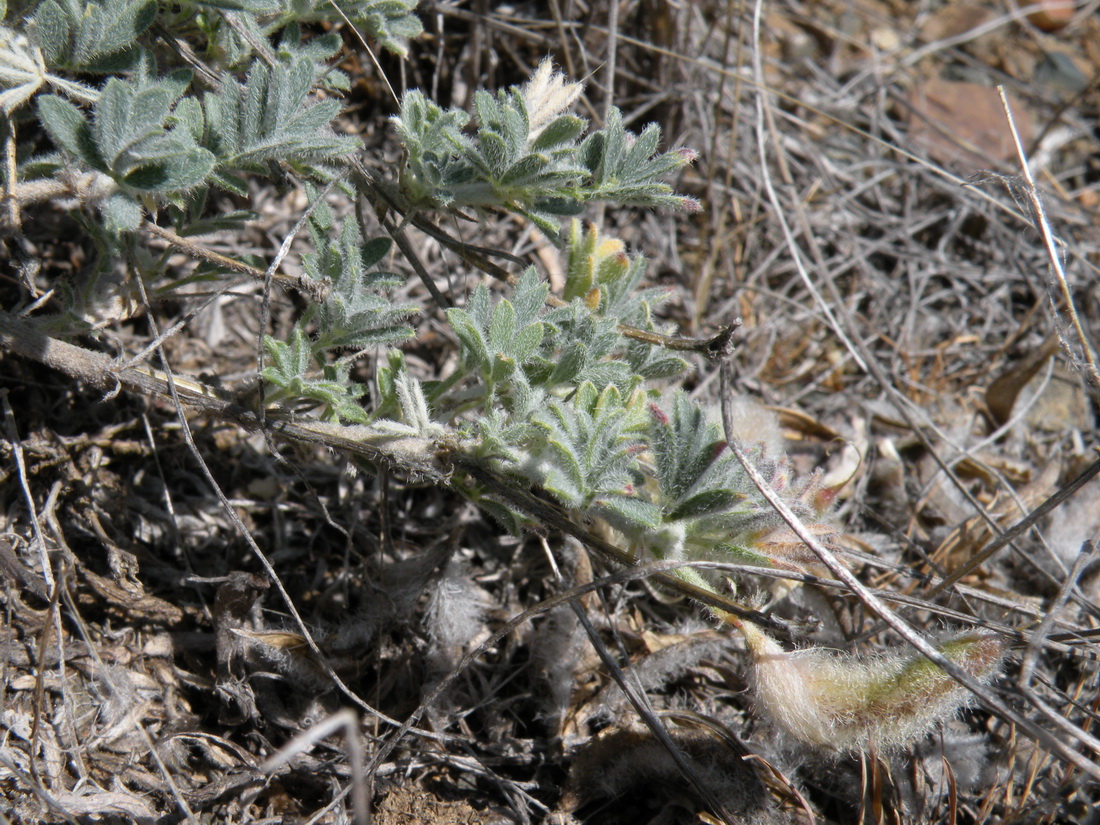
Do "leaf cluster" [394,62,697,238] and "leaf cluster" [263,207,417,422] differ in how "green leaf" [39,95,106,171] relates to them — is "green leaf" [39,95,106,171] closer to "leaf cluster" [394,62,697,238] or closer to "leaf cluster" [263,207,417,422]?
"leaf cluster" [263,207,417,422]

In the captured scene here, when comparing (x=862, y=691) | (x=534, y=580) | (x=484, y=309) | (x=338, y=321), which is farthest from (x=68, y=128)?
(x=862, y=691)

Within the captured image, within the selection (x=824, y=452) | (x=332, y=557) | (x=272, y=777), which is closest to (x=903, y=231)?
(x=824, y=452)

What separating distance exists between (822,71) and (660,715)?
3319 millimetres

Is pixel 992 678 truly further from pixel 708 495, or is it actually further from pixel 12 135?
pixel 12 135

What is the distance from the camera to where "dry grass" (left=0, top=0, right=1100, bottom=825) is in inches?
78.6

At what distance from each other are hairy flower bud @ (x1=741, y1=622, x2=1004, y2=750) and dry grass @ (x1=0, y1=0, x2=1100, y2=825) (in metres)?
0.10

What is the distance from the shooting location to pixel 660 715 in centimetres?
215

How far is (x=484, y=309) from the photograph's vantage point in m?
1.85

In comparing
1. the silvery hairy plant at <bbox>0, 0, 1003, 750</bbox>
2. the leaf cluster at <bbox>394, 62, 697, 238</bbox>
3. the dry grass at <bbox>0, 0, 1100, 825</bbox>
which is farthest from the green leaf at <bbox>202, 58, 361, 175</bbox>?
the dry grass at <bbox>0, 0, 1100, 825</bbox>

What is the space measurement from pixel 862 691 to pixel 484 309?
1.20 meters

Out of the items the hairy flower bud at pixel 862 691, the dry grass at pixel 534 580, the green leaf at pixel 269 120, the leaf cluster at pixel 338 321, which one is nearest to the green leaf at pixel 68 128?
the green leaf at pixel 269 120

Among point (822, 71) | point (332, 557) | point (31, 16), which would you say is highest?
point (31, 16)

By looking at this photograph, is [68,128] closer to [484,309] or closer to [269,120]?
[269,120]

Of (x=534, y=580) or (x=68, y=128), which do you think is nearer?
(x=68, y=128)
